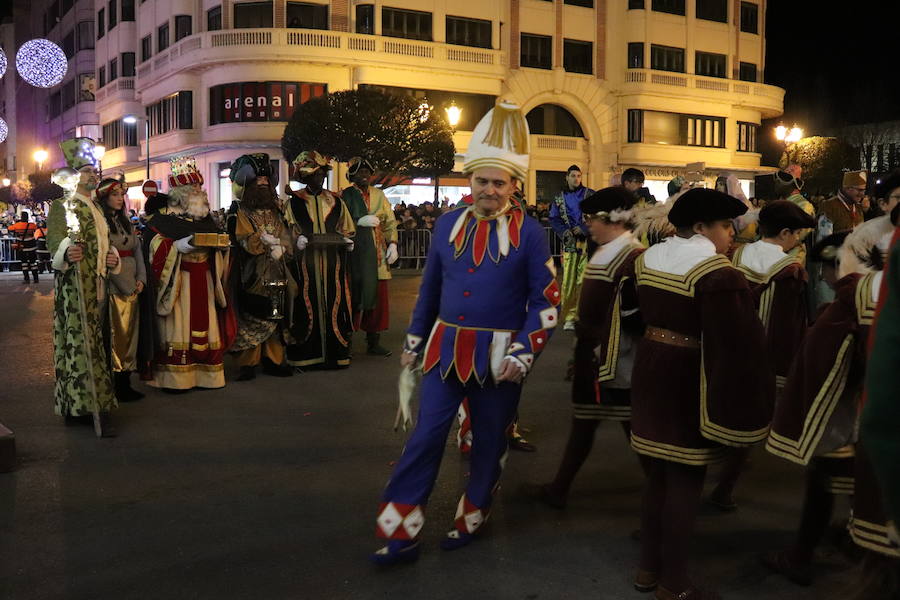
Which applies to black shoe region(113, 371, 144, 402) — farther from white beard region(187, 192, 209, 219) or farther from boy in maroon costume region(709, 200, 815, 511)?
boy in maroon costume region(709, 200, 815, 511)

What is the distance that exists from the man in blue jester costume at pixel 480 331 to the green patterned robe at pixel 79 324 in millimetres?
3167

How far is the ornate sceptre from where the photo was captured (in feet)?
21.4

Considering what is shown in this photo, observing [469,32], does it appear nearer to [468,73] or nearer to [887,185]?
[468,73]

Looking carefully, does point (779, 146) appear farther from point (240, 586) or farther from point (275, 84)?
point (240, 586)

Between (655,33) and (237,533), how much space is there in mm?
41752

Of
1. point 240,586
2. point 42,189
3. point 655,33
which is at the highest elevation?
point 655,33

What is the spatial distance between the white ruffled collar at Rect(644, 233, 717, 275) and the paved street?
4.59 feet

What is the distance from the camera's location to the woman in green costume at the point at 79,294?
655 centimetres

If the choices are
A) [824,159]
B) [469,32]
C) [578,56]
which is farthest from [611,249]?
[578,56]

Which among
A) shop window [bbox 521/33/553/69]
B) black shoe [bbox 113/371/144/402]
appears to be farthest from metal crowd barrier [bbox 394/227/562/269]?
shop window [bbox 521/33/553/69]

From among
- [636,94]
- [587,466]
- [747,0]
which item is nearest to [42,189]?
[636,94]

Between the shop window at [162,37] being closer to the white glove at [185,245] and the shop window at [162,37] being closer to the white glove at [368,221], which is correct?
the white glove at [368,221]

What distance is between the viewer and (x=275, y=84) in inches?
1427

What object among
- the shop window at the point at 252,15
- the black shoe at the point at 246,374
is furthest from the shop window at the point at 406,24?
the black shoe at the point at 246,374
